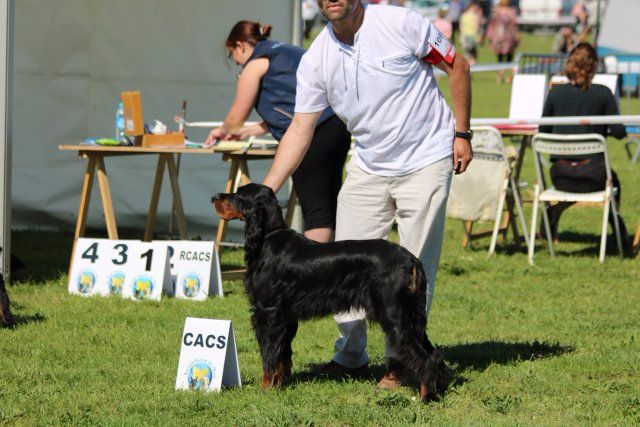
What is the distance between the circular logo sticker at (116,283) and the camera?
700cm

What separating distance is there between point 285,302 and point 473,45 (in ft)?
84.8

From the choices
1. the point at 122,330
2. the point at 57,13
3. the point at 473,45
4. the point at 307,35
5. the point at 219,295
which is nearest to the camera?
the point at 122,330

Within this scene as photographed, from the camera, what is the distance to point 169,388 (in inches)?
186

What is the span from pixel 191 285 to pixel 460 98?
3020 mm

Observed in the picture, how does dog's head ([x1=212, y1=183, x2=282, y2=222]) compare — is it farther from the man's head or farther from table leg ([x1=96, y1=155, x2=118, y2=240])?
table leg ([x1=96, y1=155, x2=118, y2=240])

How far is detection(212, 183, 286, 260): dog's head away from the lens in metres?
4.52

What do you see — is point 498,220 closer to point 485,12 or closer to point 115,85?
point 115,85

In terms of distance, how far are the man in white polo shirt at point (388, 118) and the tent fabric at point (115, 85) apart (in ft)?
13.7

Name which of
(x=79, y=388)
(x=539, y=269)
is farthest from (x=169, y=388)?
(x=539, y=269)

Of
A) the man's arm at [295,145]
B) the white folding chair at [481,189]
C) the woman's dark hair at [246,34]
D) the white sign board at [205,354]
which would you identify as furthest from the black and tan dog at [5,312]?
the white folding chair at [481,189]

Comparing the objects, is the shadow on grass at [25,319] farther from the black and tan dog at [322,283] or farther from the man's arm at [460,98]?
the man's arm at [460,98]

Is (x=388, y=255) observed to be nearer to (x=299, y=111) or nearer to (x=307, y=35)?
(x=299, y=111)

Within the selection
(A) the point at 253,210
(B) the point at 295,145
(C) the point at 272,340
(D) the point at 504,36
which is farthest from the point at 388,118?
(D) the point at 504,36

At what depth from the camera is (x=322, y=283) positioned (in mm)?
4488
